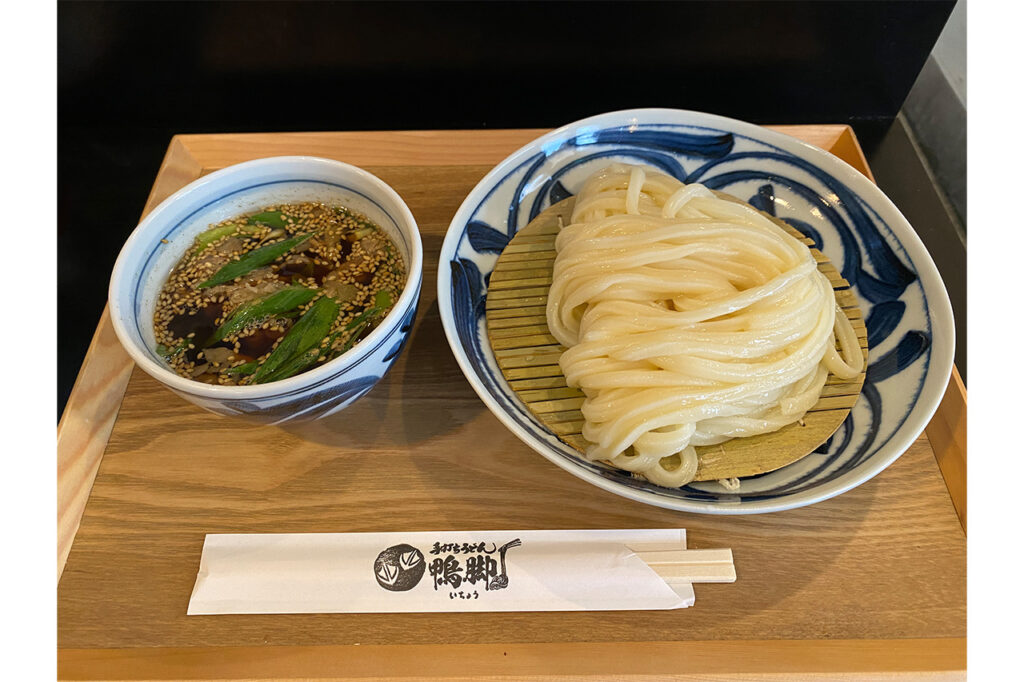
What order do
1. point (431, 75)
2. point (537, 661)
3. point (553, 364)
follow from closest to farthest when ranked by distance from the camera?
point (537, 661)
point (553, 364)
point (431, 75)

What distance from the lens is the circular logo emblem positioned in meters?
1.27

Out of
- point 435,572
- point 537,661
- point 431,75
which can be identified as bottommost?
point 537,661

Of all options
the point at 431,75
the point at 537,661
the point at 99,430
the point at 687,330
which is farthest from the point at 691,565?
Result: the point at 431,75

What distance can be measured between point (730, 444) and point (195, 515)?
44.3 inches

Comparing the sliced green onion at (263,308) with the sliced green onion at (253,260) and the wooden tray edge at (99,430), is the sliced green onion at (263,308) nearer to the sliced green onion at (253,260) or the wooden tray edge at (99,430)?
the sliced green onion at (253,260)

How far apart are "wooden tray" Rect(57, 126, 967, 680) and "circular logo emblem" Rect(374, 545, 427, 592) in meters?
0.06

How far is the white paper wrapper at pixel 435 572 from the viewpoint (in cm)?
125

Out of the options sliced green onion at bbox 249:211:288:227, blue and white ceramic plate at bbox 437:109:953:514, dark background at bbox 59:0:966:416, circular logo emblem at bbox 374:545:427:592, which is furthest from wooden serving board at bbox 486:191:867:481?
dark background at bbox 59:0:966:416

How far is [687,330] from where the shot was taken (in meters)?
1.35

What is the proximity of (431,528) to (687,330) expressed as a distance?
0.66 m

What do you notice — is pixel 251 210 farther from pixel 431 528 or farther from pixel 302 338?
pixel 431 528

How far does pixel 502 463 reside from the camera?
1456 mm

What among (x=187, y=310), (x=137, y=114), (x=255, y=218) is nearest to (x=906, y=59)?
(x=255, y=218)

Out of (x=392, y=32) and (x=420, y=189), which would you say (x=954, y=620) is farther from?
(x=392, y=32)
